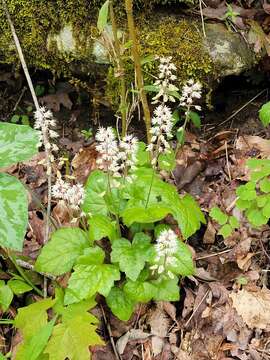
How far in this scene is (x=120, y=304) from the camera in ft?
8.74

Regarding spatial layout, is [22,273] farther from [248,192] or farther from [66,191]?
[248,192]

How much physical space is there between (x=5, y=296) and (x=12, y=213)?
3.94 feet

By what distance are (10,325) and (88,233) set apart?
0.73m

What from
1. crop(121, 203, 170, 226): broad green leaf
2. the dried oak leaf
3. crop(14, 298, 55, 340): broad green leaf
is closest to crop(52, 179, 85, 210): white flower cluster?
crop(121, 203, 170, 226): broad green leaf

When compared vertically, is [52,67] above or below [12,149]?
below

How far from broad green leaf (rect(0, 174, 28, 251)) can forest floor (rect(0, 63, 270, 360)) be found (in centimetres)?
96

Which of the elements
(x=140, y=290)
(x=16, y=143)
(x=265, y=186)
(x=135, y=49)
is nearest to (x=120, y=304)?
(x=140, y=290)

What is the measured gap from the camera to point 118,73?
9.59ft

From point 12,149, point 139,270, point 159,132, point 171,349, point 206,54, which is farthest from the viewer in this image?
point 206,54

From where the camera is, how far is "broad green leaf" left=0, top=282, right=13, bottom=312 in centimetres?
267

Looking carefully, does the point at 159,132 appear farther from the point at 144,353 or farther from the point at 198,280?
the point at 144,353

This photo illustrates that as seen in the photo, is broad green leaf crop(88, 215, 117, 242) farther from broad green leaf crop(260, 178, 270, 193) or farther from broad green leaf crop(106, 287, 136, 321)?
broad green leaf crop(260, 178, 270, 193)

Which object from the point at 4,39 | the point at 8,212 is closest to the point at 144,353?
the point at 8,212

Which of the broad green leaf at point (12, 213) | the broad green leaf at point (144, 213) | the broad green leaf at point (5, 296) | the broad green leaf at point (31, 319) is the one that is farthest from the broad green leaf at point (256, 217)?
the broad green leaf at point (12, 213)
